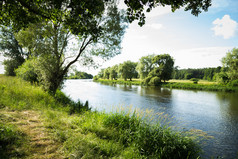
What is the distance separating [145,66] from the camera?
57.9m

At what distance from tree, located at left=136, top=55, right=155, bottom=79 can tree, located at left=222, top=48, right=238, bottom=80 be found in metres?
25.6

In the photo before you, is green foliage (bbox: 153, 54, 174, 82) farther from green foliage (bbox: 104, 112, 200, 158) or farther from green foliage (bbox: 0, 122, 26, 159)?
green foliage (bbox: 0, 122, 26, 159)

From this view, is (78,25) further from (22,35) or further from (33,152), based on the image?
(22,35)

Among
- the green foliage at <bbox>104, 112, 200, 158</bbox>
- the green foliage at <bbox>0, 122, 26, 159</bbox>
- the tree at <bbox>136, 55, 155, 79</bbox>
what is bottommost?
the green foliage at <bbox>104, 112, 200, 158</bbox>

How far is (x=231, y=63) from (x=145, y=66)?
29062mm

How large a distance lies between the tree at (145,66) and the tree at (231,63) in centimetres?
2556

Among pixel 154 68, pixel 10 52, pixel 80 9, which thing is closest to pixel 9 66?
pixel 10 52

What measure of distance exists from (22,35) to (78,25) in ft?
25.1

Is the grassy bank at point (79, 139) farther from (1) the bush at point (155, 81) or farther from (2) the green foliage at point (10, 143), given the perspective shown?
(1) the bush at point (155, 81)

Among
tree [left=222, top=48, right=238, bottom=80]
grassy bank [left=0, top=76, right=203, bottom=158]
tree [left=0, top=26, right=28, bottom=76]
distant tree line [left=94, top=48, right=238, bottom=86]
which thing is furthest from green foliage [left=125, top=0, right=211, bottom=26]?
tree [left=222, top=48, right=238, bottom=80]

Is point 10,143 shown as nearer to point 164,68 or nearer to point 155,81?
point 155,81

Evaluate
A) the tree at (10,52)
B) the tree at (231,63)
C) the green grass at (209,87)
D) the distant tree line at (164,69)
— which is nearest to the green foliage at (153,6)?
the tree at (10,52)

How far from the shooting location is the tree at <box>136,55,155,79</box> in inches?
2249

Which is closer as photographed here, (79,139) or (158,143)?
(79,139)
